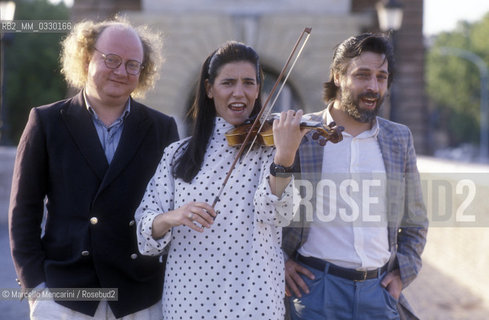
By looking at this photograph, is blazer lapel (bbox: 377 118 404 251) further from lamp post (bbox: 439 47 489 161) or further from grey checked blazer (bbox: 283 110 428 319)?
lamp post (bbox: 439 47 489 161)

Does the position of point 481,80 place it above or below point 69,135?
above

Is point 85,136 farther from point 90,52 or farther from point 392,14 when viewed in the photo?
point 392,14

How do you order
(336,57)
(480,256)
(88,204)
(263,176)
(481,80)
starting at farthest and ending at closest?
1. (481,80)
2. (480,256)
3. (336,57)
4. (88,204)
5. (263,176)

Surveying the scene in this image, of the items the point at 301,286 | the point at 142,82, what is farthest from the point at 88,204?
the point at 301,286

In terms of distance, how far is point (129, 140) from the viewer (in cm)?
316

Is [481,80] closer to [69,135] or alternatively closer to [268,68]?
[268,68]

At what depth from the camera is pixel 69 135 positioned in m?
3.12

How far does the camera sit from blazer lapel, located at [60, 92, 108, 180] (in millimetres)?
3078

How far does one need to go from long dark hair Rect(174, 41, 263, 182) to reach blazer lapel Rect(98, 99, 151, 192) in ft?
0.98

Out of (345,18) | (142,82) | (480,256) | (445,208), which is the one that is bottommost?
(480,256)

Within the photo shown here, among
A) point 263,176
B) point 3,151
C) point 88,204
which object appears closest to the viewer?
point 263,176

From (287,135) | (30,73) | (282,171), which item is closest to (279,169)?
(282,171)

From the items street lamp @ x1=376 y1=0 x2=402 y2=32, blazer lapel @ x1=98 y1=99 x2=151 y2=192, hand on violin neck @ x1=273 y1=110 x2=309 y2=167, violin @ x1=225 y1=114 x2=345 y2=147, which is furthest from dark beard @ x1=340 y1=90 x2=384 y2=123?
street lamp @ x1=376 y1=0 x2=402 y2=32

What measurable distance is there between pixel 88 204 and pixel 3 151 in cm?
792
